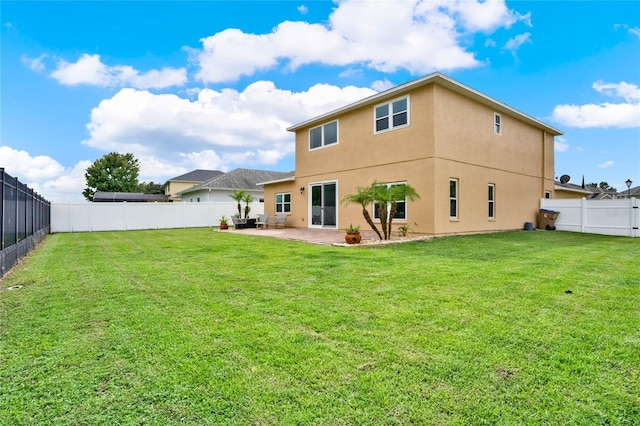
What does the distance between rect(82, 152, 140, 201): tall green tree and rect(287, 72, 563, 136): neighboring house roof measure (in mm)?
39517

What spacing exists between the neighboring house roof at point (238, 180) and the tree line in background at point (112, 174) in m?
21.0

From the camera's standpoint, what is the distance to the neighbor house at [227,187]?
92.5 ft

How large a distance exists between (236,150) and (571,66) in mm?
23405

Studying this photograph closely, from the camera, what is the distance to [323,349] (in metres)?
2.82

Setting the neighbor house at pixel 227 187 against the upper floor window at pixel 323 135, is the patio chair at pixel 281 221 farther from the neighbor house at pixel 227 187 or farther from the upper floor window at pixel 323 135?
the neighbor house at pixel 227 187

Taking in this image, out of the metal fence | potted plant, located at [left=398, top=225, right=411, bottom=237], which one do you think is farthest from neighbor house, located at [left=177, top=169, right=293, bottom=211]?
the metal fence

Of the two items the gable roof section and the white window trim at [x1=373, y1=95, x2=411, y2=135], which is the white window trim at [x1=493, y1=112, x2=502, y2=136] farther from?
the gable roof section

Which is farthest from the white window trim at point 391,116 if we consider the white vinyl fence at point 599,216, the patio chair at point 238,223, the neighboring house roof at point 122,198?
the neighboring house roof at point 122,198

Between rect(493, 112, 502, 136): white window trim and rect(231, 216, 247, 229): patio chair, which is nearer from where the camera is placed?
rect(493, 112, 502, 136): white window trim

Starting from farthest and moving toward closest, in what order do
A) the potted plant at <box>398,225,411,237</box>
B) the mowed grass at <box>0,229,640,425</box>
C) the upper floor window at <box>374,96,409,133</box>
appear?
the upper floor window at <box>374,96,409,133</box>, the potted plant at <box>398,225,411,237</box>, the mowed grass at <box>0,229,640,425</box>

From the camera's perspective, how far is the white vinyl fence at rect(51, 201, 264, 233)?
18641mm

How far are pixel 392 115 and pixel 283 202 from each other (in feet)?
29.5

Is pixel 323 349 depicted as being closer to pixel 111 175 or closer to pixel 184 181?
pixel 184 181

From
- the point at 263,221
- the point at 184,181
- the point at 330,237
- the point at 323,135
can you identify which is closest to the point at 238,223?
the point at 263,221
